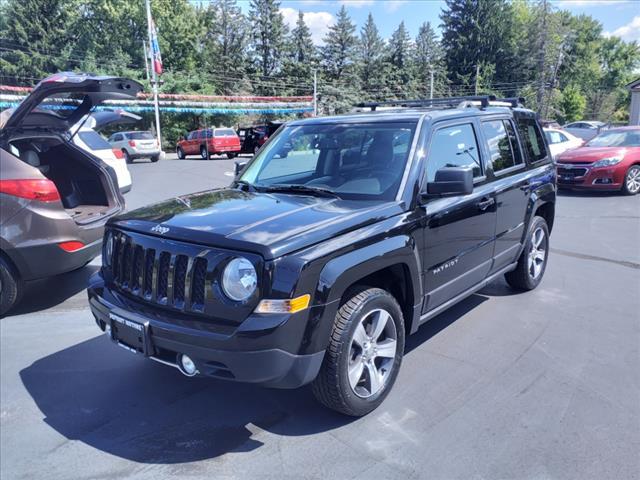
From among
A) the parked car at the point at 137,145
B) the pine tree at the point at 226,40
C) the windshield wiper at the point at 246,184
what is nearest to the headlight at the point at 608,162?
the windshield wiper at the point at 246,184

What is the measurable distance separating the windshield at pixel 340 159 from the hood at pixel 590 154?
1009 cm

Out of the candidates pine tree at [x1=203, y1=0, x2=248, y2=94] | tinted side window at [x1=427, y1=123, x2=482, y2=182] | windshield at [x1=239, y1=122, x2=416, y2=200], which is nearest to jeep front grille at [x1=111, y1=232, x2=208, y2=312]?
windshield at [x1=239, y1=122, x2=416, y2=200]

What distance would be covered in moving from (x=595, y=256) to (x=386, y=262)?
525 centimetres

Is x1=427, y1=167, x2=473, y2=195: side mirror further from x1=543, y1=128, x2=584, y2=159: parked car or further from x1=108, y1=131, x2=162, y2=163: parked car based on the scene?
x1=108, y1=131, x2=162, y2=163: parked car

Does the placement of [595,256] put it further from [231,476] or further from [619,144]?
[619,144]

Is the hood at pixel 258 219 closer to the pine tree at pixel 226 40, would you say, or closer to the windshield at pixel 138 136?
the windshield at pixel 138 136

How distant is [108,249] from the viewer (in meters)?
3.54

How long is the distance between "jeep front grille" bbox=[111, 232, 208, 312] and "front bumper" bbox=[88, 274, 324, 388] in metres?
0.12

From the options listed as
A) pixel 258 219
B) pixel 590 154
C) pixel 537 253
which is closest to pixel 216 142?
pixel 590 154

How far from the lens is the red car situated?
12016 millimetres

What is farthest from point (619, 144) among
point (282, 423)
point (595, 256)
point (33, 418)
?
point (33, 418)

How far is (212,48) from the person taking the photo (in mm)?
61344

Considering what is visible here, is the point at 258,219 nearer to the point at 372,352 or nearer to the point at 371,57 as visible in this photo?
the point at 372,352

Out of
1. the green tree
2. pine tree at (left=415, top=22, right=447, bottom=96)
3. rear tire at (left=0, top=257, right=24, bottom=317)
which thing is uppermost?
pine tree at (left=415, top=22, right=447, bottom=96)
